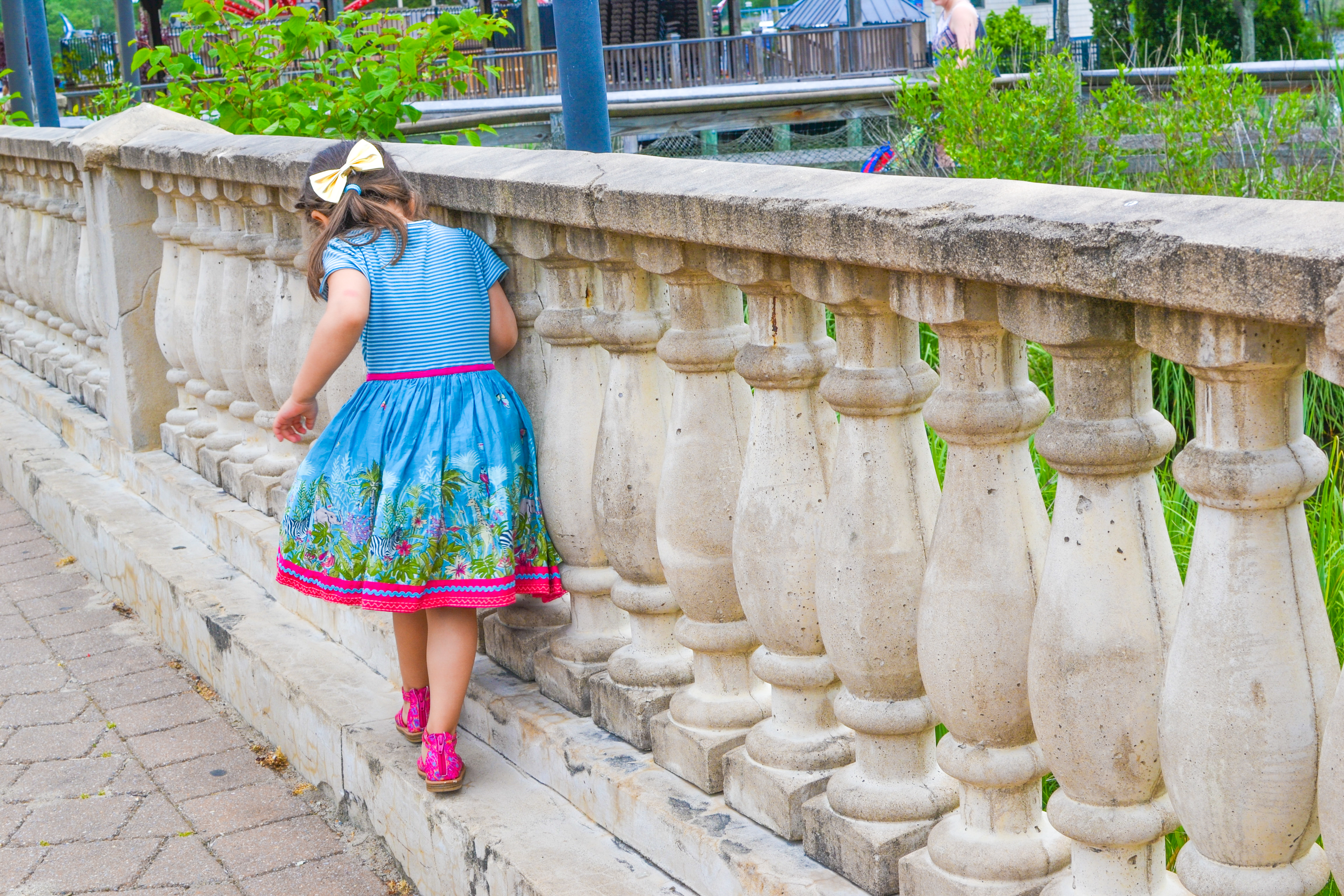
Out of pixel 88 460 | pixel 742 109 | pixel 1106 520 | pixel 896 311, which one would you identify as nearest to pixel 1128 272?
pixel 1106 520

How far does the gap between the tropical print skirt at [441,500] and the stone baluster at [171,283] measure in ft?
5.81

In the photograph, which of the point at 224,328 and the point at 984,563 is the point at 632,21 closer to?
the point at 224,328

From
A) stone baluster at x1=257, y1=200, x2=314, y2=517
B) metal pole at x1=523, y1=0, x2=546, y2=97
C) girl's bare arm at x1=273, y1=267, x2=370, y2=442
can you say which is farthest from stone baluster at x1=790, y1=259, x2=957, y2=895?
metal pole at x1=523, y1=0, x2=546, y2=97

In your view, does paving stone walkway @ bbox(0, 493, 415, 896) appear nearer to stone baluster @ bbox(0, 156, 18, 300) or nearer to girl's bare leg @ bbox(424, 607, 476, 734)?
girl's bare leg @ bbox(424, 607, 476, 734)

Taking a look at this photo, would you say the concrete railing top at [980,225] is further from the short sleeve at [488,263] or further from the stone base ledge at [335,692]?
the stone base ledge at [335,692]

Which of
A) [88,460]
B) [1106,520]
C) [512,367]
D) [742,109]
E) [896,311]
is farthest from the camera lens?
[742,109]

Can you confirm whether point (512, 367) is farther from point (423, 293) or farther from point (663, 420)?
point (663, 420)

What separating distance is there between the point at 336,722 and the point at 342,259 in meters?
0.97

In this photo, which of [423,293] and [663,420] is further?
[423,293]

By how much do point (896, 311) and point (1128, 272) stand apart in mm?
419

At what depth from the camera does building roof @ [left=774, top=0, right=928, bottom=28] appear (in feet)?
105

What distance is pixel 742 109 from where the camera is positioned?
1441 cm

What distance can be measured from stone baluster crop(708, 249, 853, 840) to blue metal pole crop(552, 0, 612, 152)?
4.78 feet

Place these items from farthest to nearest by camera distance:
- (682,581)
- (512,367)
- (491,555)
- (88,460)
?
1. (88,460)
2. (512,367)
3. (491,555)
4. (682,581)
